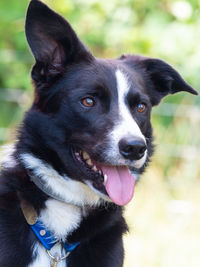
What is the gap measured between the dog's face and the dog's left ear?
0.30m

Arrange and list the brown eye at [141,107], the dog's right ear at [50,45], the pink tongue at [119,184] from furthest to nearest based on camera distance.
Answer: the brown eye at [141,107] < the dog's right ear at [50,45] < the pink tongue at [119,184]

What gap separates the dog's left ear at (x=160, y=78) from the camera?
3.41m

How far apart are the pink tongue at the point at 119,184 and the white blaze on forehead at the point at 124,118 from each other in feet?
0.79

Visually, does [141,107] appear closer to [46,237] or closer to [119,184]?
[119,184]

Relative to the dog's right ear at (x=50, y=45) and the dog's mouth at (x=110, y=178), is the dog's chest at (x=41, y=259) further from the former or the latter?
the dog's right ear at (x=50, y=45)

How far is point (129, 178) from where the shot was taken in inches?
112

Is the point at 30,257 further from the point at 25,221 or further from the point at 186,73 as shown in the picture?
the point at 186,73

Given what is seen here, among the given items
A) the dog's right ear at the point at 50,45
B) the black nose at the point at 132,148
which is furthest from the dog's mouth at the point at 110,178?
the dog's right ear at the point at 50,45

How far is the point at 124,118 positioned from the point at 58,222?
0.71 meters

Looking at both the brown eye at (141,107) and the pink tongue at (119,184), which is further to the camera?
the brown eye at (141,107)

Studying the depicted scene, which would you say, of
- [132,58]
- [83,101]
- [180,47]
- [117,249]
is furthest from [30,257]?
[180,47]

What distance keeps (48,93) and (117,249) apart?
1.00 meters

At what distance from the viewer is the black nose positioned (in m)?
2.62

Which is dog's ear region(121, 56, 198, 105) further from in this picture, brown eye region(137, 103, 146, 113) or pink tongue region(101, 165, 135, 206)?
pink tongue region(101, 165, 135, 206)
